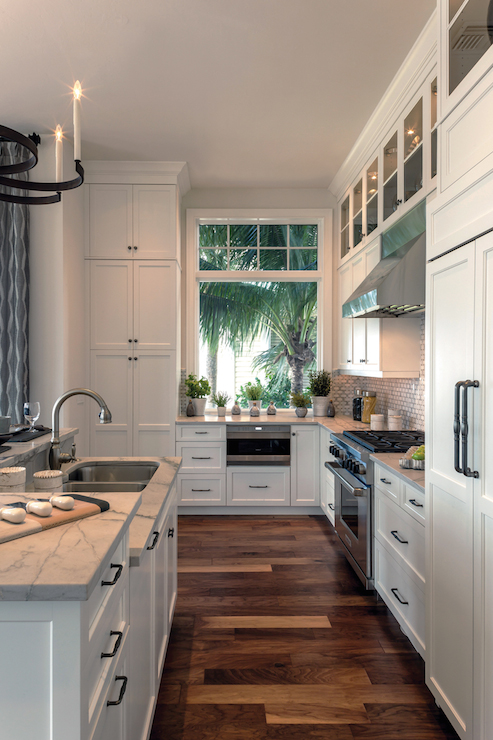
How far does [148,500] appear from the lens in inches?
69.8

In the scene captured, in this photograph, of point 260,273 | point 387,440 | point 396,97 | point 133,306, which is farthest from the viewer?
point 260,273

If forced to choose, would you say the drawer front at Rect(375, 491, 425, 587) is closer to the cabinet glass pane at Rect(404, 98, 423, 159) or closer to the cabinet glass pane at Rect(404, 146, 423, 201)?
the cabinet glass pane at Rect(404, 146, 423, 201)

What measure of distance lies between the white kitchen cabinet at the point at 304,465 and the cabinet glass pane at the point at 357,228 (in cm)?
171

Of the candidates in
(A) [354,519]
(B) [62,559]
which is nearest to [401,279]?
(A) [354,519]

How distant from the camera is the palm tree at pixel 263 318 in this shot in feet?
16.1

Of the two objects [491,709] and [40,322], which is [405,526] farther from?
[40,322]

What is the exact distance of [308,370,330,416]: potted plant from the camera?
464 centimetres

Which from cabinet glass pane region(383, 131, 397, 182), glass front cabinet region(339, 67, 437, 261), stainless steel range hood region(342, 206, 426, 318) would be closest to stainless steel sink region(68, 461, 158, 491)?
stainless steel range hood region(342, 206, 426, 318)

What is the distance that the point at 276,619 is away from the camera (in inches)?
99.1

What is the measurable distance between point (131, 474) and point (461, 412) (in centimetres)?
157

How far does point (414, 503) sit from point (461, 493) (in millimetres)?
576

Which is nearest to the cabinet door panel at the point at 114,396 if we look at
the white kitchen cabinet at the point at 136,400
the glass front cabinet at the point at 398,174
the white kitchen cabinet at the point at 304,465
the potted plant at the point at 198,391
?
the white kitchen cabinet at the point at 136,400

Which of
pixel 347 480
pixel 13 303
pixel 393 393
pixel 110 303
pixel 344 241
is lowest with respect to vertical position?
pixel 347 480

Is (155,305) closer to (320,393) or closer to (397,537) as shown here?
(320,393)
